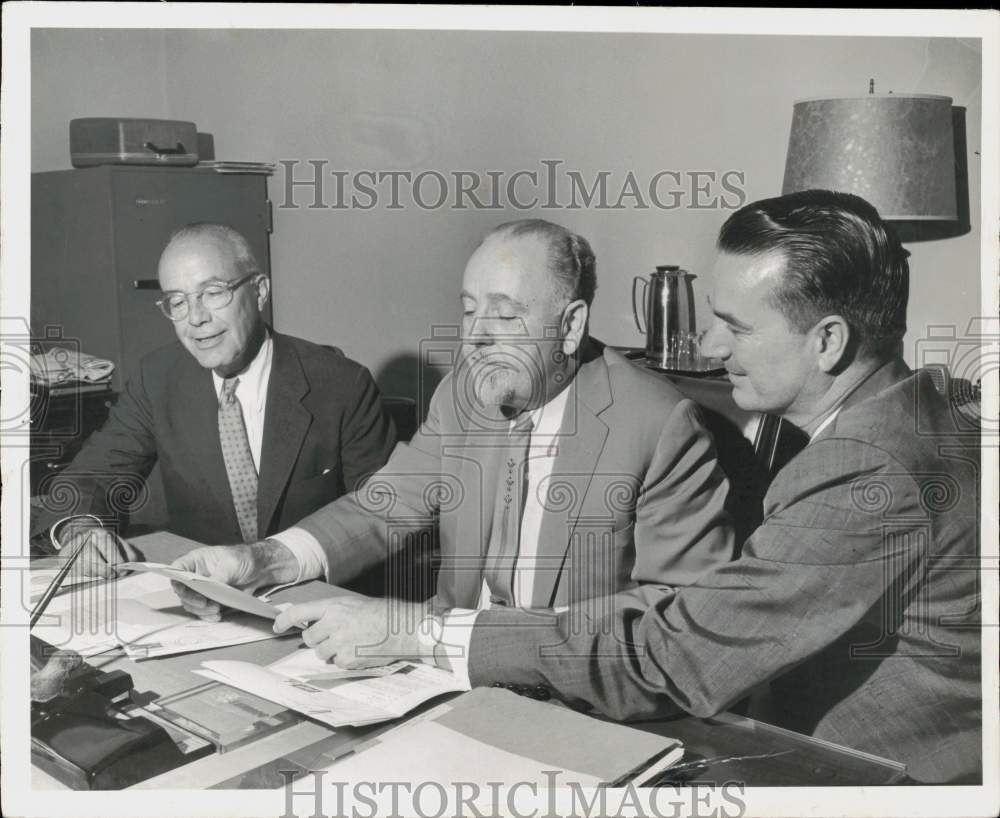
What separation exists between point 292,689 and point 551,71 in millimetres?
1135

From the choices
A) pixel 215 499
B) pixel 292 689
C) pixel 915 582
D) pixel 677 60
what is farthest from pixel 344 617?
pixel 677 60

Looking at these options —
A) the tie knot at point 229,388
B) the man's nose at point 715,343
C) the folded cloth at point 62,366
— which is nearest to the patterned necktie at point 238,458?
the tie knot at point 229,388

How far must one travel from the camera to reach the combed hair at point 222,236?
5.62ft

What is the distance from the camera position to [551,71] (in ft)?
5.52

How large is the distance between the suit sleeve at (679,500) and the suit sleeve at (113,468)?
0.94 meters

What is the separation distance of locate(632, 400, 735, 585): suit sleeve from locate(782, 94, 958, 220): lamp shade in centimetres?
47

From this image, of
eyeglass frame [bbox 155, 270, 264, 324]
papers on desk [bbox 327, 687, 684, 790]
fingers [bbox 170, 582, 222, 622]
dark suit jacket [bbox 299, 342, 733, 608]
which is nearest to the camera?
papers on desk [bbox 327, 687, 684, 790]

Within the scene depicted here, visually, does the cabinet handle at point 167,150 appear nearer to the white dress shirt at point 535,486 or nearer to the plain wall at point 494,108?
the plain wall at point 494,108

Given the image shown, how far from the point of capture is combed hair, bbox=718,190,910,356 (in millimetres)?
1562

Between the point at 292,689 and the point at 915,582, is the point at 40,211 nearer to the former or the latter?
the point at 292,689

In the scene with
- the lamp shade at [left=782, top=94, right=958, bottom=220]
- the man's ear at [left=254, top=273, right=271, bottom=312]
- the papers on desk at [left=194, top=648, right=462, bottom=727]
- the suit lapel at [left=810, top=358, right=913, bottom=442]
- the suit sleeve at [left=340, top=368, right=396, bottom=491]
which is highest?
the lamp shade at [left=782, top=94, right=958, bottom=220]

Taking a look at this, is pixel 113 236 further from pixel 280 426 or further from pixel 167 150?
pixel 280 426

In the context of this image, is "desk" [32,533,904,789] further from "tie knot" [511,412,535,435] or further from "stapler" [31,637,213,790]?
"tie knot" [511,412,535,435]

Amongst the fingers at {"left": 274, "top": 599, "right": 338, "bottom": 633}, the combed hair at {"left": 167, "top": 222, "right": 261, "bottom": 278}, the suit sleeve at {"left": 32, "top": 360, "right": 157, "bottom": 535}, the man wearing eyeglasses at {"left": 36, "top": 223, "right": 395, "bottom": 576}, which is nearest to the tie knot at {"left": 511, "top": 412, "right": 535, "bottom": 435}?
the man wearing eyeglasses at {"left": 36, "top": 223, "right": 395, "bottom": 576}
